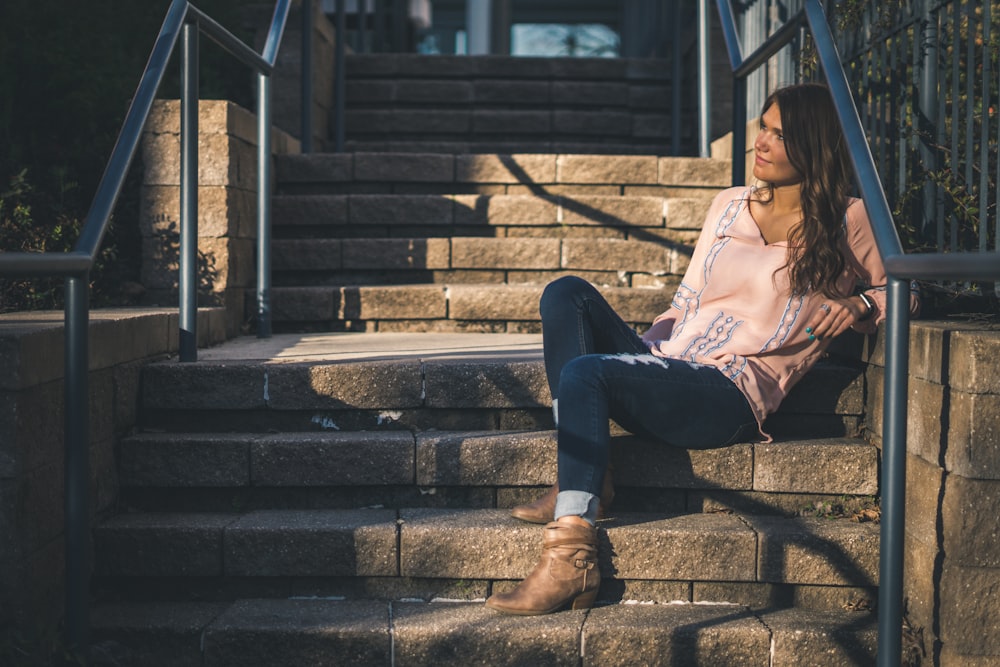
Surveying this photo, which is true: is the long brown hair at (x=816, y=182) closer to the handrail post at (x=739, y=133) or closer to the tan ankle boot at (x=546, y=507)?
the tan ankle boot at (x=546, y=507)

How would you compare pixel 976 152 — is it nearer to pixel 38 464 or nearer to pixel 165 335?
pixel 165 335

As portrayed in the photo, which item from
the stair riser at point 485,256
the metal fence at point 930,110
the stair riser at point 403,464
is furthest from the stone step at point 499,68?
the stair riser at point 403,464

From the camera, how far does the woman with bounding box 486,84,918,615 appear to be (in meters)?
2.58

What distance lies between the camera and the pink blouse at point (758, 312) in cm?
280

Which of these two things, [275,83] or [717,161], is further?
[275,83]

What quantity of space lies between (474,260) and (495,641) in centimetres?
242

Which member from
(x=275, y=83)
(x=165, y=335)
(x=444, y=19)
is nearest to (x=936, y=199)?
(x=165, y=335)

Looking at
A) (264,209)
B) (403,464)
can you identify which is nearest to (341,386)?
(403,464)

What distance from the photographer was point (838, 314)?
2764 mm

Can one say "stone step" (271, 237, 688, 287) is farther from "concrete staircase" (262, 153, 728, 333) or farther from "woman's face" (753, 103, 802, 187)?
"woman's face" (753, 103, 802, 187)

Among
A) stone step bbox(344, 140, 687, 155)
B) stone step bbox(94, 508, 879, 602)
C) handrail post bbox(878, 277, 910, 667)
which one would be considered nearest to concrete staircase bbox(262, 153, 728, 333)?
stone step bbox(344, 140, 687, 155)

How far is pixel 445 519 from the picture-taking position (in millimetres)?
2805

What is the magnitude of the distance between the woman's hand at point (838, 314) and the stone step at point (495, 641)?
0.77 m

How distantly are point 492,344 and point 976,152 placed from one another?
1.75 meters
